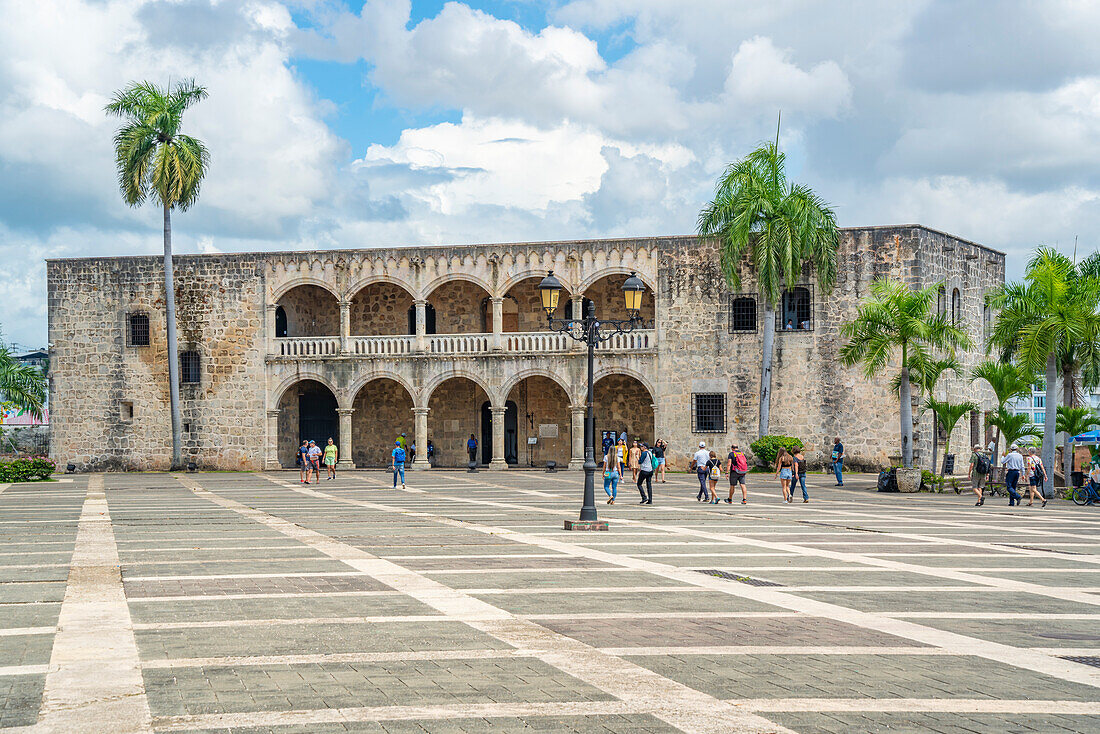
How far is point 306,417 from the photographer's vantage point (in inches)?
1817

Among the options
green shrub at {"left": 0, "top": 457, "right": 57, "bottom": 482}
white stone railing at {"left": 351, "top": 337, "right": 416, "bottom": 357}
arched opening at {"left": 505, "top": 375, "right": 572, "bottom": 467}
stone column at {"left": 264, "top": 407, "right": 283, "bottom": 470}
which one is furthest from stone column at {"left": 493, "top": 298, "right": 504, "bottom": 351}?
green shrub at {"left": 0, "top": 457, "right": 57, "bottom": 482}

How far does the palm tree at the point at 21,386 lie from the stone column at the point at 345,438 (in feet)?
43.9

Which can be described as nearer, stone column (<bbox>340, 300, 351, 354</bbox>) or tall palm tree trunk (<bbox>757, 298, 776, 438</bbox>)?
tall palm tree trunk (<bbox>757, 298, 776, 438</bbox>)

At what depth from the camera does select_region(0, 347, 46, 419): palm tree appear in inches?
1788

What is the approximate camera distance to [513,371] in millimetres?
41625

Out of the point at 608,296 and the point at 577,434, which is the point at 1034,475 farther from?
the point at 608,296

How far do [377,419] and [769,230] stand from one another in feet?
58.4

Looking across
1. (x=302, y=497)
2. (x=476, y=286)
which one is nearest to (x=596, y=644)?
(x=302, y=497)

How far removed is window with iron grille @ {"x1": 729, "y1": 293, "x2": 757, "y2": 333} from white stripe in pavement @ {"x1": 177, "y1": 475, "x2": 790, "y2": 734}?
2754 centimetres

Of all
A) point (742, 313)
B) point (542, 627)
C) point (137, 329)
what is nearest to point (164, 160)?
point (137, 329)

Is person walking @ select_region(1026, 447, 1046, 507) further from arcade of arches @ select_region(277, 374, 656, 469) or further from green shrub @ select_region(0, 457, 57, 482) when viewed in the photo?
green shrub @ select_region(0, 457, 57, 482)

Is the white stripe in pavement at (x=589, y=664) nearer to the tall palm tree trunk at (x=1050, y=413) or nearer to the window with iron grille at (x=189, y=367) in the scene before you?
the tall palm tree trunk at (x=1050, y=413)

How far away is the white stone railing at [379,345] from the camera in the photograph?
4259 cm

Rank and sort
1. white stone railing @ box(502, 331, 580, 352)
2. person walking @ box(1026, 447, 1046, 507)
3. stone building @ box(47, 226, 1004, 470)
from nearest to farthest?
person walking @ box(1026, 447, 1046, 507) < stone building @ box(47, 226, 1004, 470) < white stone railing @ box(502, 331, 580, 352)
